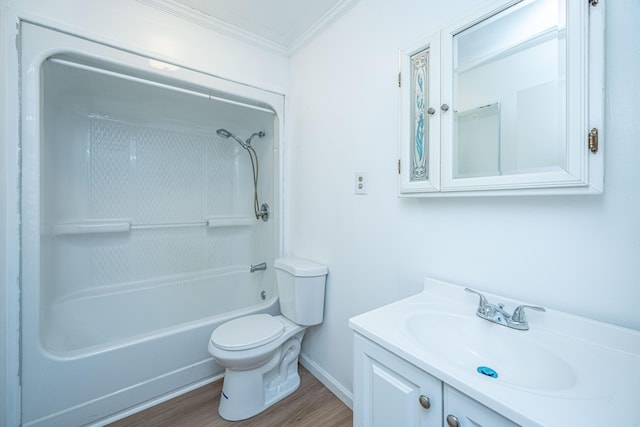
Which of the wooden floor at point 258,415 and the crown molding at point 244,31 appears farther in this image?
the crown molding at point 244,31

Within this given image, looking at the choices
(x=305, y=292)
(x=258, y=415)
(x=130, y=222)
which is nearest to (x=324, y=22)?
(x=305, y=292)

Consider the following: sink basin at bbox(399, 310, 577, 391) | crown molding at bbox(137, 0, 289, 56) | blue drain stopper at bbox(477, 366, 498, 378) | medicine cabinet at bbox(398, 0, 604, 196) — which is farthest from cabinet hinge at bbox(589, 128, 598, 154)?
crown molding at bbox(137, 0, 289, 56)

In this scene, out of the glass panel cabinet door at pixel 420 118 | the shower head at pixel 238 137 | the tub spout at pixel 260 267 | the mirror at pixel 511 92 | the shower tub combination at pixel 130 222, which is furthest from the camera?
the shower head at pixel 238 137

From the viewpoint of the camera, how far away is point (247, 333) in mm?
1463

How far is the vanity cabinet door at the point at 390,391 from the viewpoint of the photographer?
659 millimetres

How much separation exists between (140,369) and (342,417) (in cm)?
114

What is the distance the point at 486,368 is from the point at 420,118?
36.1 inches

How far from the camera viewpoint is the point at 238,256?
2.65 m

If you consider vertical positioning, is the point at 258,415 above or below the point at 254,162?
below

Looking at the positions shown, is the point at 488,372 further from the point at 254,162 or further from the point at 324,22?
the point at 254,162

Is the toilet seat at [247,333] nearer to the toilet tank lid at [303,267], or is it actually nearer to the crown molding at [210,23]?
the toilet tank lid at [303,267]

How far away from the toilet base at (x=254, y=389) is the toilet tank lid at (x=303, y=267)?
45cm

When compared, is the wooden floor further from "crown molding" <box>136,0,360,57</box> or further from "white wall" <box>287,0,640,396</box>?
"crown molding" <box>136,0,360,57</box>

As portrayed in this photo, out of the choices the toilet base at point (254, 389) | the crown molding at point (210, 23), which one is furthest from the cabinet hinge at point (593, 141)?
the crown molding at point (210, 23)
